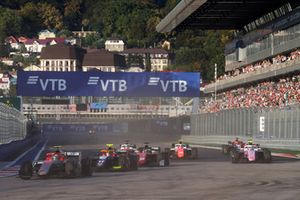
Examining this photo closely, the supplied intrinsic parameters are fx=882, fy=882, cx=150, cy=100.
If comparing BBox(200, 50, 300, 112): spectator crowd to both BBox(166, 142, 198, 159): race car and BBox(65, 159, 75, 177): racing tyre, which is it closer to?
BBox(166, 142, 198, 159): race car

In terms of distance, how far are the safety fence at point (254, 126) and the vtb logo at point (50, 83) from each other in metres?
12.0

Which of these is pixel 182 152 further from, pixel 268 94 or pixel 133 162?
pixel 268 94

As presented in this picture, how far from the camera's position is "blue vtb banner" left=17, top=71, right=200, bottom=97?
7311 cm

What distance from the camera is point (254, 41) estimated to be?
7681 cm

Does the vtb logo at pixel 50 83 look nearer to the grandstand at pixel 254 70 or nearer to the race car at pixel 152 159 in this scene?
the grandstand at pixel 254 70

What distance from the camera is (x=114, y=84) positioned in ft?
243

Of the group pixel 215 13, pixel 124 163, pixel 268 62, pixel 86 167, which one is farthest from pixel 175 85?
pixel 86 167

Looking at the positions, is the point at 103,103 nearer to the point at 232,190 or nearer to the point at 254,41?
the point at 254,41

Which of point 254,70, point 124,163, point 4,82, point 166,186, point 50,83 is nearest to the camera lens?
point 166,186

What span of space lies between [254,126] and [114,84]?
22.3 m

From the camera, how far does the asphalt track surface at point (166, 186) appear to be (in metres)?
19.0

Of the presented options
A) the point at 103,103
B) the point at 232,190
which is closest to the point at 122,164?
the point at 232,190

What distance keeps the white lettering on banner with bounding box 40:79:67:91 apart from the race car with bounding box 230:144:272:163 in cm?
3876

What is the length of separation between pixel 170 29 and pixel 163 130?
63.9 feet
